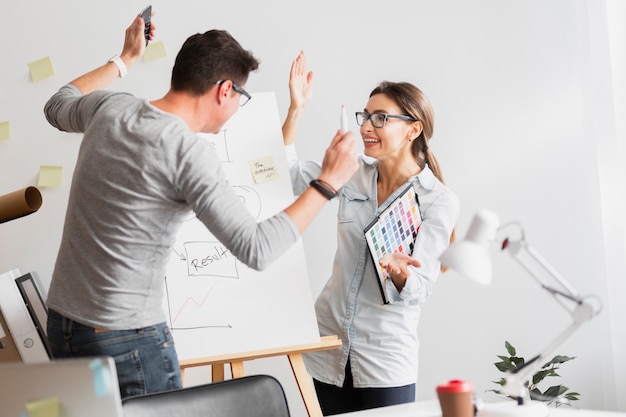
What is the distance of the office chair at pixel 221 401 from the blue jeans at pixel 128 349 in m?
0.18

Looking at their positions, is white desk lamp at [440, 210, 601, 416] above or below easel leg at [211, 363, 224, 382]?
above

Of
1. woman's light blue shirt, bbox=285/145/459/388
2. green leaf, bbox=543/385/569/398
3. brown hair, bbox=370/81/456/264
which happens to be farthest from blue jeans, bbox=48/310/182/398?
green leaf, bbox=543/385/569/398

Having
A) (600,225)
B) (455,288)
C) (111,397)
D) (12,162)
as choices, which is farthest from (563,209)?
(111,397)

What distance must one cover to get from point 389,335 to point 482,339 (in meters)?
1.07

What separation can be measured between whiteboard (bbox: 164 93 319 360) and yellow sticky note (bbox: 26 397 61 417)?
4.62ft

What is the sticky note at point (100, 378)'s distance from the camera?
2.94 ft

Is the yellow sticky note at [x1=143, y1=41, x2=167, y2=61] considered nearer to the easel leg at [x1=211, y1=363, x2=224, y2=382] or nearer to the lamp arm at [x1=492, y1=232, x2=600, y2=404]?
the easel leg at [x1=211, y1=363, x2=224, y2=382]

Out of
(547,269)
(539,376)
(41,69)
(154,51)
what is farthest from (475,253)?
(41,69)

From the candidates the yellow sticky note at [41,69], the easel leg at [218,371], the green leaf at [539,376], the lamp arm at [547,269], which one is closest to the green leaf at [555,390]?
the green leaf at [539,376]

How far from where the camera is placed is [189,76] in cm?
173

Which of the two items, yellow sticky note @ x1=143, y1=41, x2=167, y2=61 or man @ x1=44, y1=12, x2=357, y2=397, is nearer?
man @ x1=44, y1=12, x2=357, y2=397

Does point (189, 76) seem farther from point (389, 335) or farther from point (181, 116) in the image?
point (389, 335)

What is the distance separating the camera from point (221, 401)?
1.60m

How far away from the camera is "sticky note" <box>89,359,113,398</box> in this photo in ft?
2.94
